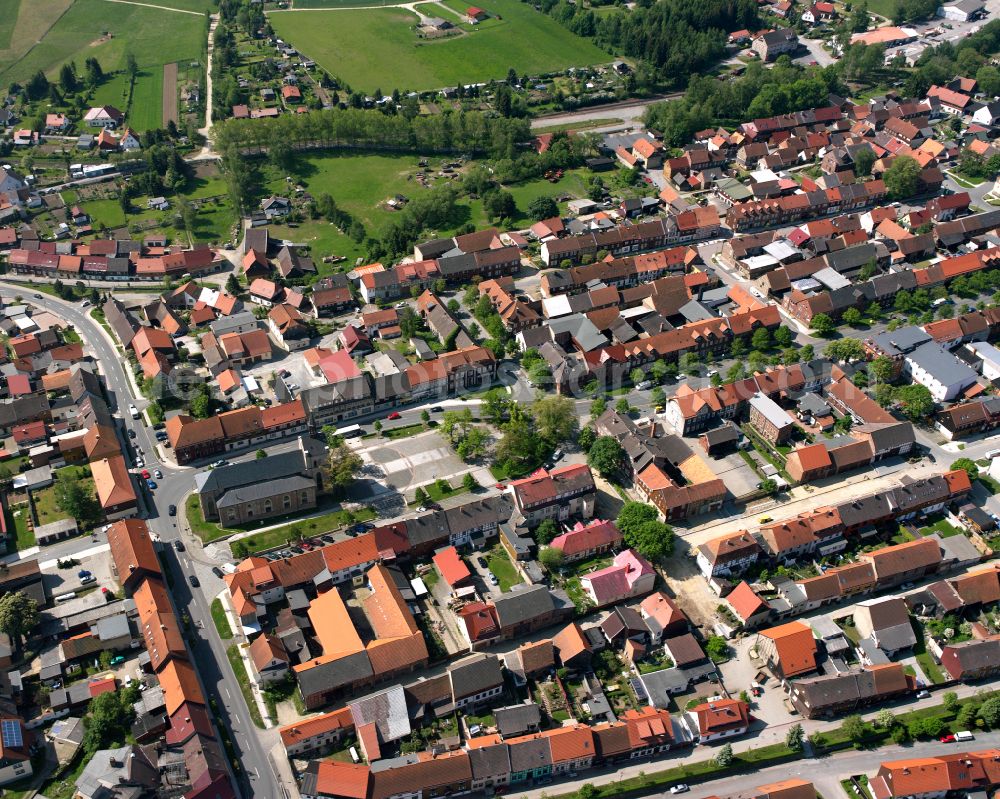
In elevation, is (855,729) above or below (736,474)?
below

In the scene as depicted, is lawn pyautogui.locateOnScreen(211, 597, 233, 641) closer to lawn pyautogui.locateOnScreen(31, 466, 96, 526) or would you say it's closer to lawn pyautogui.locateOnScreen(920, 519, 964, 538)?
lawn pyautogui.locateOnScreen(31, 466, 96, 526)

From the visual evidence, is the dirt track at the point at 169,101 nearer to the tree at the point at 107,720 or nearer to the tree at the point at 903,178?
the tree at the point at 107,720

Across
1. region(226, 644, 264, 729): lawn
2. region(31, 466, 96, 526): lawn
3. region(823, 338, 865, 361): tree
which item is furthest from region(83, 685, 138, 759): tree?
region(823, 338, 865, 361): tree

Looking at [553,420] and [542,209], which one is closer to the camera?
[553,420]

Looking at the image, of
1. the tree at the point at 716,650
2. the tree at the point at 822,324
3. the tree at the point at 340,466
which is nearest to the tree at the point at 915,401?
the tree at the point at 822,324

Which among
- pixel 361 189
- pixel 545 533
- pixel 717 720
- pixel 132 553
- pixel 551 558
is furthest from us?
pixel 361 189

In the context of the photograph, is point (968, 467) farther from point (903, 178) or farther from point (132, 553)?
point (132, 553)

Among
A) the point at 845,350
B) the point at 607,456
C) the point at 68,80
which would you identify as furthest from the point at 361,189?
the point at 845,350
